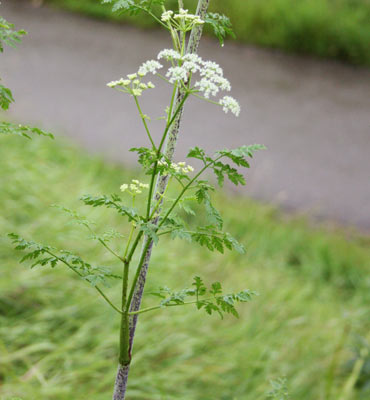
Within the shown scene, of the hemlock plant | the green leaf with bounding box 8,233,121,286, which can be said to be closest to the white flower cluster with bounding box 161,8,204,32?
the hemlock plant

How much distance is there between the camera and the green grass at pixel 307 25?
22.5ft

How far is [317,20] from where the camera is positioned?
269 inches

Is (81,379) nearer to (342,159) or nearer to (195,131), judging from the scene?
(195,131)

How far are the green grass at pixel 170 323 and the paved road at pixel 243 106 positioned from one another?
1.07 metres

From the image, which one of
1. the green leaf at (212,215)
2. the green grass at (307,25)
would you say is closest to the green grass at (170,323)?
the green leaf at (212,215)

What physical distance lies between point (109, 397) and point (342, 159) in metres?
4.11

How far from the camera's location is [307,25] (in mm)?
6922

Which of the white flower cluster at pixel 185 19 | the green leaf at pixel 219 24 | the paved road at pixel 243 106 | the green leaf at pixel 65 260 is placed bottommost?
the green leaf at pixel 65 260

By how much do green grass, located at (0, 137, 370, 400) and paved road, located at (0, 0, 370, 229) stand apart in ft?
3.52

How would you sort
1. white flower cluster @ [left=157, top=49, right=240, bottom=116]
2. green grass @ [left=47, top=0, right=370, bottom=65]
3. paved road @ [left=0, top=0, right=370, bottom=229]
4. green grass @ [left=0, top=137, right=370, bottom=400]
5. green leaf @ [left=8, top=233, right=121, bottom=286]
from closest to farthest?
white flower cluster @ [left=157, top=49, right=240, bottom=116] < green leaf @ [left=8, top=233, right=121, bottom=286] < green grass @ [left=0, top=137, right=370, bottom=400] < paved road @ [left=0, top=0, right=370, bottom=229] < green grass @ [left=47, top=0, right=370, bottom=65]

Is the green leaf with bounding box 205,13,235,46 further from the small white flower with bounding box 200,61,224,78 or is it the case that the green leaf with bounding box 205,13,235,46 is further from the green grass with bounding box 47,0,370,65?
the green grass with bounding box 47,0,370,65

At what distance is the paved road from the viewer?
16.7ft

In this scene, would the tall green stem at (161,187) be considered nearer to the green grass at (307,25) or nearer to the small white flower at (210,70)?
the small white flower at (210,70)

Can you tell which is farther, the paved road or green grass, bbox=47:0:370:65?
green grass, bbox=47:0:370:65
